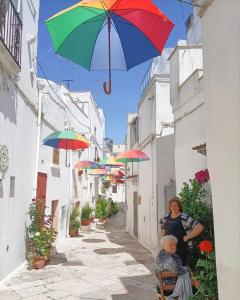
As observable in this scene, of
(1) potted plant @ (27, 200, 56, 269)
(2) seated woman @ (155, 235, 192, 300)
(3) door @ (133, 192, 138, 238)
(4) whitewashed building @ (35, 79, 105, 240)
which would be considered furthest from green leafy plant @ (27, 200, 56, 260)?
(3) door @ (133, 192, 138, 238)

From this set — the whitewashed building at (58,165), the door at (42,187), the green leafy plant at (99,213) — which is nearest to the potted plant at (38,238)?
the door at (42,187)

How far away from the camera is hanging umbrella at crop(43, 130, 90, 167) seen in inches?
414

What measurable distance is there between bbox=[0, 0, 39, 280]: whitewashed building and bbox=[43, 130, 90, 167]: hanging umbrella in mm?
560

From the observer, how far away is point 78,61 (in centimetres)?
626

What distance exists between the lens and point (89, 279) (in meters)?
8.64

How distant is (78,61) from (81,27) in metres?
0.72

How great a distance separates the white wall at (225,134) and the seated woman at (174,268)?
1.09 metres

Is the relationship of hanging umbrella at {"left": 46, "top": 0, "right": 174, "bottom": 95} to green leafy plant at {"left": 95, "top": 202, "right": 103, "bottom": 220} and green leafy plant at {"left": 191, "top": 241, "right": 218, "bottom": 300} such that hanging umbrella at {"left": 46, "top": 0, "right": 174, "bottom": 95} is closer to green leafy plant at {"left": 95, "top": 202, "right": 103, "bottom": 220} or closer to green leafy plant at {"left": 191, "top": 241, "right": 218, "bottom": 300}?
green leafy plant at {"left": 191, "top": 241, "right": 218, "bottom": 300}

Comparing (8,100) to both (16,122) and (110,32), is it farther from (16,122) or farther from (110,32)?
(110,32)

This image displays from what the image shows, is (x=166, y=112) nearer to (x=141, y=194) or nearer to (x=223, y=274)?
(x=141, y=194)

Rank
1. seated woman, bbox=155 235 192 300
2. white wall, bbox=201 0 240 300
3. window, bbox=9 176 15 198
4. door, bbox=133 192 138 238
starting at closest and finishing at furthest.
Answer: white wall, bbox=201 0 240 300, seated woman, bbox=155 235 192 300, window, bbox=9 176 15 198, door, bbox=133 192 138 238

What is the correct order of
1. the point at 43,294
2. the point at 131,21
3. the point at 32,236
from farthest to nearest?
the point at 32,236 < the point at 43,294 < the point at 131,21

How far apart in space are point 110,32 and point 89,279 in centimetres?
603

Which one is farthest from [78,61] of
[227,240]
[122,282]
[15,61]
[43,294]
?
[122,282]
